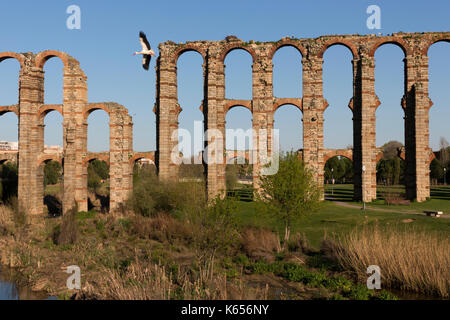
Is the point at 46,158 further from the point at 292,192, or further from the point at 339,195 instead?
the point at 339,195

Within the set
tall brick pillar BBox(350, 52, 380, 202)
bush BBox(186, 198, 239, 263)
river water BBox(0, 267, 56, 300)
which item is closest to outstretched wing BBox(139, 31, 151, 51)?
bush BBox(186, 198, 239, 263)

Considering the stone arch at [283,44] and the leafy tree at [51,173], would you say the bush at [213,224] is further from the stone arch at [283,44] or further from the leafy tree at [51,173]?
the leafy tree at [51,173]

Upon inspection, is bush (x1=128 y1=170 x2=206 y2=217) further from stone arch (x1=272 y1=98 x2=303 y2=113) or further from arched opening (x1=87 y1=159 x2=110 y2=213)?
stone arch (x1=272 y1=98 x2=303 y2=113)

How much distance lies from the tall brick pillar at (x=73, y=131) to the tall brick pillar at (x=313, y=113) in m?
19.3

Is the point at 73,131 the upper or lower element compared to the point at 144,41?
lower

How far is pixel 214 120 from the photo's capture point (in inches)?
1232

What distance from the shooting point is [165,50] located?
32438 mm

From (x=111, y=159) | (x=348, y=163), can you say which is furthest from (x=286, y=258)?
(x=348, y=163)

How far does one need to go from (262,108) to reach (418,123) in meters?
12.9

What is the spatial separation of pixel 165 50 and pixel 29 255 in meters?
21.9

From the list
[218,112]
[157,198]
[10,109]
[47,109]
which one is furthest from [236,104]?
[10,109]

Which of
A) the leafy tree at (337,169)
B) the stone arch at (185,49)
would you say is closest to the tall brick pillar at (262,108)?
the stone arch at (185,49)

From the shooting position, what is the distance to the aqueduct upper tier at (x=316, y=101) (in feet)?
97.5

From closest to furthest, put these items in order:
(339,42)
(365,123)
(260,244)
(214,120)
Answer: (260,244)
(365,123)
(339,42)
(214,120)
